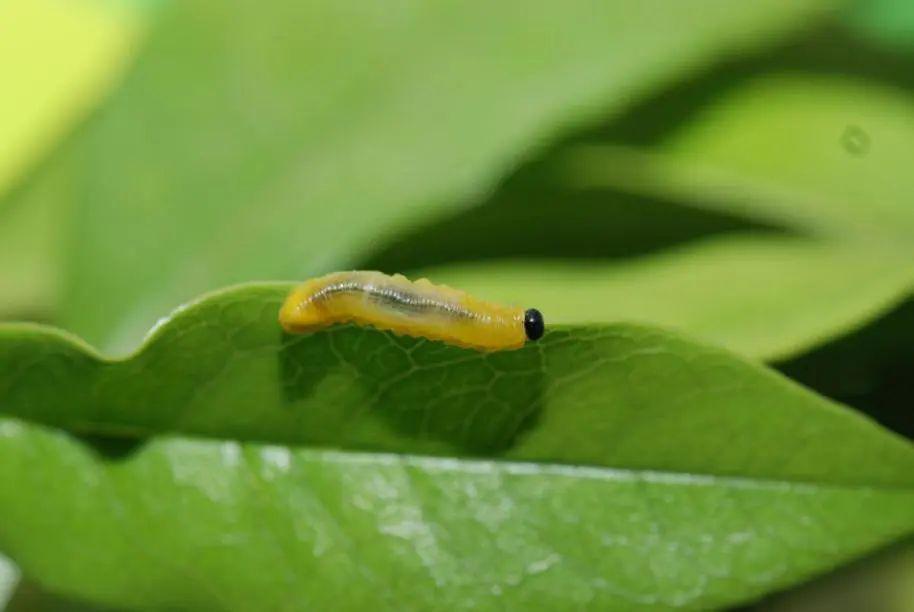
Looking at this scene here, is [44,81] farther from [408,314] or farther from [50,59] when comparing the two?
[408,314]

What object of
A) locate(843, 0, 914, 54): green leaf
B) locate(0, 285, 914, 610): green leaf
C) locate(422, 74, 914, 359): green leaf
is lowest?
locate(0, 285, 914, 610): green leaf

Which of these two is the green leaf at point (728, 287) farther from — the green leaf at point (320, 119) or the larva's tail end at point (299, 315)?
the larva's tail end at point (299, 315)

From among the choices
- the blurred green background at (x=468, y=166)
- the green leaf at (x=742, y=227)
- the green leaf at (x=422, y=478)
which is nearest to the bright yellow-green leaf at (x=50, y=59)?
the blurred green background at (x=468, y=166)

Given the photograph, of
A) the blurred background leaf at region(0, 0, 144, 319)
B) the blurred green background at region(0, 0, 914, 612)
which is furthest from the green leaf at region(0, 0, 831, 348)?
the blurred background leaf at region(0, 0, 144, 319)

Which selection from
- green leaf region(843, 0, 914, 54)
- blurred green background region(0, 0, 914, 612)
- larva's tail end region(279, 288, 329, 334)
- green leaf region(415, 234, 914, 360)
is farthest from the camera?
green leaf region(843, 0, 914, 54)

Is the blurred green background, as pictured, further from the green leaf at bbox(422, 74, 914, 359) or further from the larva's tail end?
the larva's tail end

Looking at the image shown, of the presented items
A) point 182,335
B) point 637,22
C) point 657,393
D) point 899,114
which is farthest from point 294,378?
point 899,114

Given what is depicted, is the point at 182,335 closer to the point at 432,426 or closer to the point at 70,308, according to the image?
the point at 432,426
